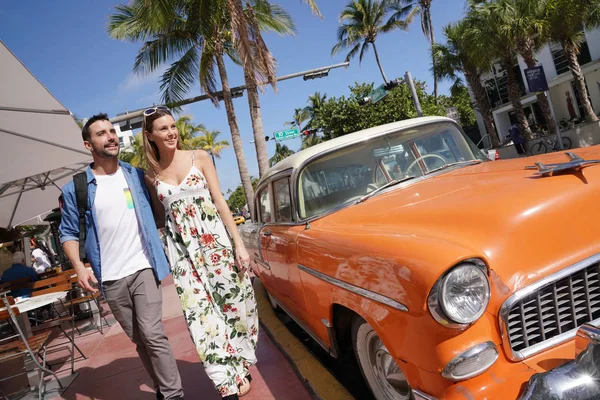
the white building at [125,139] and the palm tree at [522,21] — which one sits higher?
the white building at [125,139]

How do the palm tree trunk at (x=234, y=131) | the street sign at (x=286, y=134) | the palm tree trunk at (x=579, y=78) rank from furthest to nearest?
1. the street sign at (x=286, y=134)
2. the palm tree trunk at (x=579, y=78)
3. the palm tree trunk at (x=234, y=131)

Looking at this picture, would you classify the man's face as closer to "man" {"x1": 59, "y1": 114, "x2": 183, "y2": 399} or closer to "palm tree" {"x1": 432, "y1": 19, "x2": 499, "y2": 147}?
"man" {"x1": 59, "y1": 114, "x2": 183, "y2": 399}

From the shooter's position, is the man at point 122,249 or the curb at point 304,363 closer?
the man at point 122,249

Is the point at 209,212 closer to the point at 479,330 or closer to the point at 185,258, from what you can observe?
the point at 185,258

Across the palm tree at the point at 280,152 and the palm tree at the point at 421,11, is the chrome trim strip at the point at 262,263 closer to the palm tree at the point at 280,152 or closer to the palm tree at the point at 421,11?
the palm tree at the point at 421,11

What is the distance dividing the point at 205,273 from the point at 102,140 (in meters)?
1.08

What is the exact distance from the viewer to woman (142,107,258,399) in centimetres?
275

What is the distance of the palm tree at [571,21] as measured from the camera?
55.5 feet

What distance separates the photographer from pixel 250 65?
11.7 metres

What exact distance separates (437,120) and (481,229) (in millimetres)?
1854

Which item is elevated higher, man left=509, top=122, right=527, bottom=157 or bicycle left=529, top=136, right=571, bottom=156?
man left=509, top=122, right=527, bottom=157

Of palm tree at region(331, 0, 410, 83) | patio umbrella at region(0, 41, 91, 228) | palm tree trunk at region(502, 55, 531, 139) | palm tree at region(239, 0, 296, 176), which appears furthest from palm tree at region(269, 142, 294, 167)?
patio umbrella at region(0, 41, 91, 228)

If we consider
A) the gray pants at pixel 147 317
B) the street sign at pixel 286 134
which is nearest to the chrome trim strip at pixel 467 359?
the gray pants at pixel 147 317

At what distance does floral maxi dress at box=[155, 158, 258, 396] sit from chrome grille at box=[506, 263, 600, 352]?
5.59 ft
